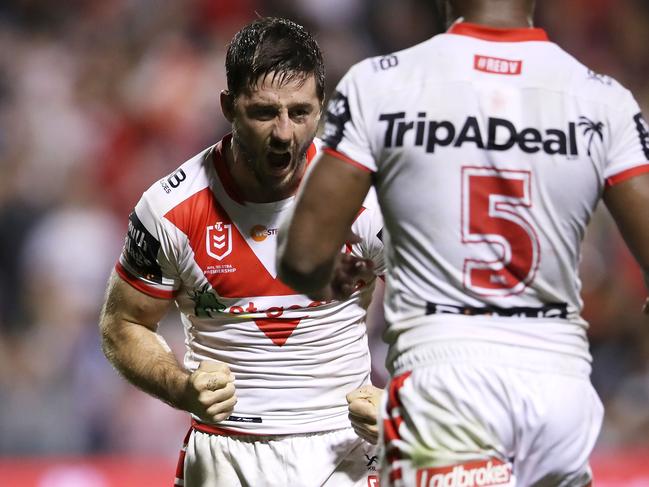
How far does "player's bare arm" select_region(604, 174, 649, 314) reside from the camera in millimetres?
2588

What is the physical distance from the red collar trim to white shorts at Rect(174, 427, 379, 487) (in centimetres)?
154

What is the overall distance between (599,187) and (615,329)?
507cm

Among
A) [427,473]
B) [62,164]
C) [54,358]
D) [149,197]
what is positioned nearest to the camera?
[427,473]

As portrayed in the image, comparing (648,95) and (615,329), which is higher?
(648,95)

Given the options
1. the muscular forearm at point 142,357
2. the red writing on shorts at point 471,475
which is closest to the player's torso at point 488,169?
the red writing on shorts at point 471,475

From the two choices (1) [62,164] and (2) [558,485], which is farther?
(1) [62,164]

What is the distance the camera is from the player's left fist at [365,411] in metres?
3.35

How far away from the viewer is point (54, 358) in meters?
7.28

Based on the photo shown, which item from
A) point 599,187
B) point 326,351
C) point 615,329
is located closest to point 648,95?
point 615,329

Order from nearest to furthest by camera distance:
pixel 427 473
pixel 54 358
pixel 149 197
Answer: pixel 427 473, pixel 149 197, pixel 54 358

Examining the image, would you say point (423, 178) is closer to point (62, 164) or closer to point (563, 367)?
point (563, 367)

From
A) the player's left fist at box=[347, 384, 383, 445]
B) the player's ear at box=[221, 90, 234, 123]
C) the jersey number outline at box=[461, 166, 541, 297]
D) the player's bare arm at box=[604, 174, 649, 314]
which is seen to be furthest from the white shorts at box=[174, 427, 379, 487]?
the player's bare arm at box=[604, 174, 649, 314]

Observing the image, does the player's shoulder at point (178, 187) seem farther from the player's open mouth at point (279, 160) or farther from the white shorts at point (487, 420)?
the white shorts at point (487, 420)

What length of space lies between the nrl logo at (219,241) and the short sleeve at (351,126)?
3.50ft
